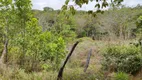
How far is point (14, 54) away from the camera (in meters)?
10.7

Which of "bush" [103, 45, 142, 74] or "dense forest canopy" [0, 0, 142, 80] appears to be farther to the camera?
"bush" [103, 45, 142, 74]

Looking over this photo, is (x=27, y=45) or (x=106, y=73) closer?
(x=106, y=73)

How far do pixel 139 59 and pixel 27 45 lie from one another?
17.1 feet

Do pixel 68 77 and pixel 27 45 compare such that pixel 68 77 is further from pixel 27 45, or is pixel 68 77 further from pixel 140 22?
pixel 27 45

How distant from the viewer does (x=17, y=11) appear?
1066cm

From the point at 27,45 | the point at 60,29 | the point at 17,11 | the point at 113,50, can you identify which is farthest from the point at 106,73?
the point at 60,29

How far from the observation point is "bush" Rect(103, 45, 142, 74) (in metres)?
8.10

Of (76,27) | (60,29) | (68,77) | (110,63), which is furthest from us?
(76,27)

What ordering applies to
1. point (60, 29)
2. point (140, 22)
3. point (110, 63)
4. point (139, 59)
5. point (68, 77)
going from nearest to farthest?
point (140, 22) → point (68, 77) → point (139, 59) → point (110, 63) → point (60, 29)

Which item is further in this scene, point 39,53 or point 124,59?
point 39,53

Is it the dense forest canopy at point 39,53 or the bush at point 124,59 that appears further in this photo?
the bush at point 124,59

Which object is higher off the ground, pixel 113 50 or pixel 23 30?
pixel 23 30

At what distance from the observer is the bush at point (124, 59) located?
26.6ft

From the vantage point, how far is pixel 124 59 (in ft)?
27.1
